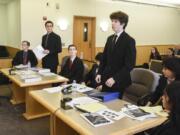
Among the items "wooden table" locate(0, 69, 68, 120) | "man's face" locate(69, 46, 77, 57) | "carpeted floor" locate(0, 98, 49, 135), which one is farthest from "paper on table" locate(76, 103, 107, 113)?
"man's face" locate(69, 46, 77, 57)

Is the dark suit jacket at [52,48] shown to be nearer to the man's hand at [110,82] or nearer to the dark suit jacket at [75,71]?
the dark suit jacket at [75,71]

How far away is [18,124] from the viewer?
342cm

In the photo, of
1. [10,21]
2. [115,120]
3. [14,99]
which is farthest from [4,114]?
[10,21]

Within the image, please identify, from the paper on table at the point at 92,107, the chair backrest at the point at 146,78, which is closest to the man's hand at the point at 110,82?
the paper on table at the point at 92,107

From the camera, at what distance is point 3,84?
5867 millimetres

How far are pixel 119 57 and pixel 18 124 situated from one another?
192cm

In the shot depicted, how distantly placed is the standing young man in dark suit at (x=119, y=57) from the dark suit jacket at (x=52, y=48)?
2.12 meters

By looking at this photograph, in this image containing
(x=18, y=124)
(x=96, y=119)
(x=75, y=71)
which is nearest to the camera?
(x=96, y=119)

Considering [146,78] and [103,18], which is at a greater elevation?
[103,18]

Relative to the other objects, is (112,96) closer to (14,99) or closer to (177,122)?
(177,122)

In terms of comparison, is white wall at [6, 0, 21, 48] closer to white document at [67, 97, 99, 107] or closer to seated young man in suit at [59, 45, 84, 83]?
seated young man in suit at [59, 45, 84, 83]

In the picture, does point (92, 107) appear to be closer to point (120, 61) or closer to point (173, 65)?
point (120, 61)

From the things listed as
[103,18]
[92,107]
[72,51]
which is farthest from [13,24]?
Result: [92,107]

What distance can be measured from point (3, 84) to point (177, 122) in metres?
5.33
